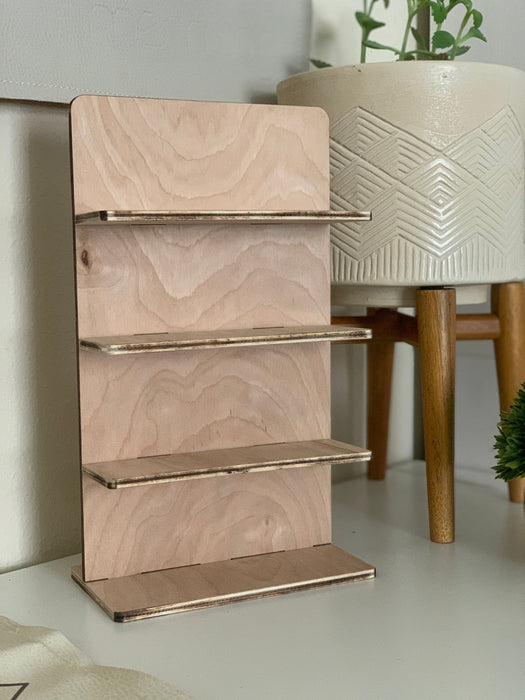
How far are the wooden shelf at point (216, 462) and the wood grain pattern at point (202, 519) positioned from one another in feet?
0.11

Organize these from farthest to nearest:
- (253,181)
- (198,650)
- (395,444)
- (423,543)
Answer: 1. (395,444)
2. (423,543)
3. (253,181)
4. (198,650)

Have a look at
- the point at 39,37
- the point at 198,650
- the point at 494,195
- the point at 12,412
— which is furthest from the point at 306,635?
the point at 39,37

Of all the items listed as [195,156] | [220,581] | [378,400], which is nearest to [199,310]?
[195,156]

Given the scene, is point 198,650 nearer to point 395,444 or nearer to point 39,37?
point 39,37

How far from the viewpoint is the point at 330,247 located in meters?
1.04

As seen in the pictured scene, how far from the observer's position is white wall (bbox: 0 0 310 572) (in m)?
0.93

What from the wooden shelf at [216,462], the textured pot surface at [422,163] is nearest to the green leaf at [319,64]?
the textured pot surface at [422,163]

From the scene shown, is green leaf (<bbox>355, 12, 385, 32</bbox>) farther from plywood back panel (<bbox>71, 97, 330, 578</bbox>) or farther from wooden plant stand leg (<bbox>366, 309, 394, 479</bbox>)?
wooden plant stand leg (<bbox>366, 309, 394, 479</bbox>)

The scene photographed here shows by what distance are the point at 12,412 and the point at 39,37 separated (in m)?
0.40

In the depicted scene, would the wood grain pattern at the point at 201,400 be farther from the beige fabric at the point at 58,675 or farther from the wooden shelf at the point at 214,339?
the beige fabric at the point at 58,675

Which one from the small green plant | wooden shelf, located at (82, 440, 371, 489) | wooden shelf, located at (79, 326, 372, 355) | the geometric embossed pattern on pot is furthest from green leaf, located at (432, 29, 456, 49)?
wooden shelf, located at (82, 440, 371, 489)

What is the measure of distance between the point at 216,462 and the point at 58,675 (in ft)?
0.87

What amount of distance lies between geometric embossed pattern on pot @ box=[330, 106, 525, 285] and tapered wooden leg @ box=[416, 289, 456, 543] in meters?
0.03

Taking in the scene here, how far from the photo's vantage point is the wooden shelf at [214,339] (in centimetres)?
79
